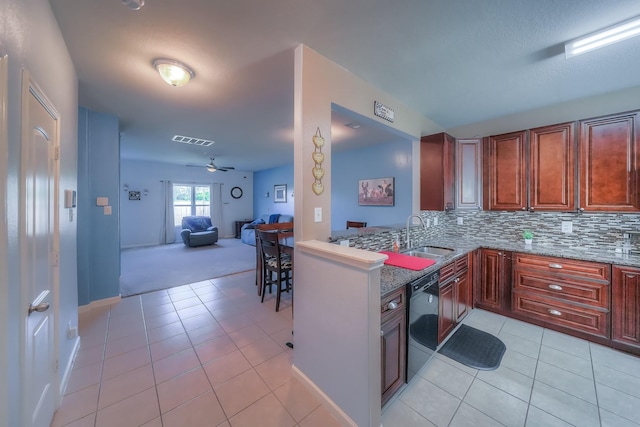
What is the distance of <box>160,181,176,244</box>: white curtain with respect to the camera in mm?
7441

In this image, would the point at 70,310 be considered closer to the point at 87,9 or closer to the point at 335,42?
the point at 87,9

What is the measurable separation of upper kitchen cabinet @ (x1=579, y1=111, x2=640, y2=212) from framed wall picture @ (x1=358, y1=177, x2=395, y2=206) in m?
2.61

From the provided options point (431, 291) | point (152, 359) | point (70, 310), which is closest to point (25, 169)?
point (70, 310)

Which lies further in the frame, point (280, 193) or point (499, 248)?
point (280, 193)

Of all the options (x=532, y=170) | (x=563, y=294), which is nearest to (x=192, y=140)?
(x=532, y=170)

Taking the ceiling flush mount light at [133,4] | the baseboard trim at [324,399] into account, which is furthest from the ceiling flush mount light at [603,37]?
the baseboard trim at [324,399]

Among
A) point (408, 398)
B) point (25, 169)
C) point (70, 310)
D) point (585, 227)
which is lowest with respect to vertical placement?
point (408, 398)

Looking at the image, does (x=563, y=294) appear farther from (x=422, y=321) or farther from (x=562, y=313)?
(x=422, y=321)

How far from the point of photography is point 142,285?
3.89 meters

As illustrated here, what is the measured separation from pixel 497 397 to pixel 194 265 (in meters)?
5.23

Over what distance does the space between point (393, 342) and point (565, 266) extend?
2.18 meters

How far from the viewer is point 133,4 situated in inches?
53.8

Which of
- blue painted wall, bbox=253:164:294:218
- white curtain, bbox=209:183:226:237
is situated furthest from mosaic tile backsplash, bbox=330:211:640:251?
white curtain, bbox=209:183:226:237

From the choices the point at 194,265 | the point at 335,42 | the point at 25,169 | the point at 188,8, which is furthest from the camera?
the point at 194,265
